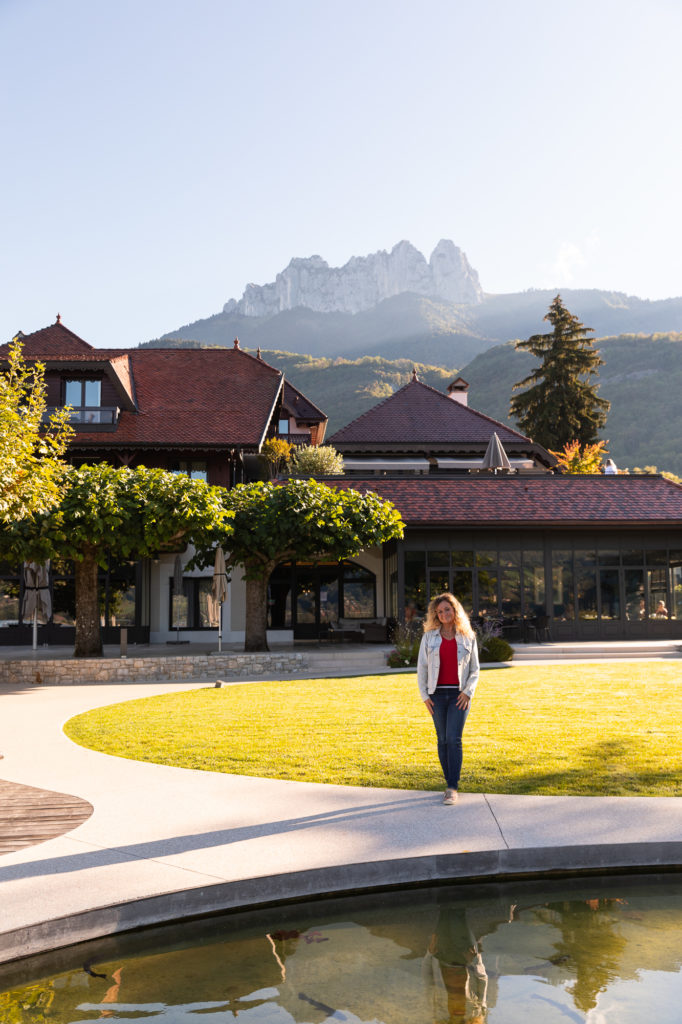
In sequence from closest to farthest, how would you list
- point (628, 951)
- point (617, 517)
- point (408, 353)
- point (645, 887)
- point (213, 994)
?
point (213, 994)
point (628, 951)
point (645, 887)
point (617, 517)
point (408, 353)

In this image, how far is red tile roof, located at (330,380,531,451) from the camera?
123 feet

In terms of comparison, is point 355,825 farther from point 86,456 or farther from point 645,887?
point 86,456

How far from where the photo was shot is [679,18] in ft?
39.8

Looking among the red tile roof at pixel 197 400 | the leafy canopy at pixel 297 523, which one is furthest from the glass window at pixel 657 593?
the red tile roof at pixel 197 400

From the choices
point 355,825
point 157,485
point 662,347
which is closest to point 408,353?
point 662,347

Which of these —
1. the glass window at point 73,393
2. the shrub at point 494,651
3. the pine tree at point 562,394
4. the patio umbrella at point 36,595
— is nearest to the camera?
the shrub at point 494,651

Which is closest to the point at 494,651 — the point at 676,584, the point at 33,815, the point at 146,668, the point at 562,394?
the point at 146,668

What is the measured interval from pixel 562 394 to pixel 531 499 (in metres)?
23.1

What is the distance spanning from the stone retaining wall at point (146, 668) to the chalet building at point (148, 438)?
18.8 ft

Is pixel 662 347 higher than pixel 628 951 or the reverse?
higher

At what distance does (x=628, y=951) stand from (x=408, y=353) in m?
114

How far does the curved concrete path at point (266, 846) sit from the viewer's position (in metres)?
4.87

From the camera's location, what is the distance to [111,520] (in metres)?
19.1

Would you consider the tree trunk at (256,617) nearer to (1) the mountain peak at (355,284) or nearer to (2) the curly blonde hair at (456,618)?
(2) the curly blonde hair at (456,618)
